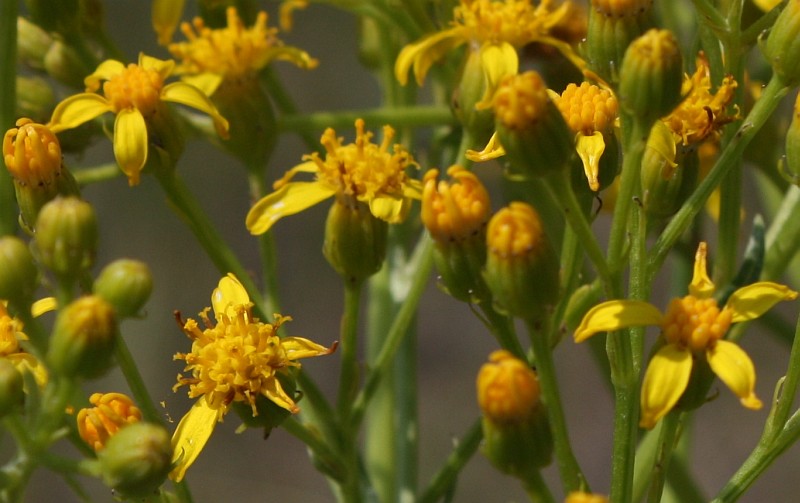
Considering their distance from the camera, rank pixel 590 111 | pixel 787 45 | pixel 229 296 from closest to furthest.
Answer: pixel 787 45 → pixel 590 111 → pixel 229 296

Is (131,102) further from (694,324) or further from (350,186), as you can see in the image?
(694,324)

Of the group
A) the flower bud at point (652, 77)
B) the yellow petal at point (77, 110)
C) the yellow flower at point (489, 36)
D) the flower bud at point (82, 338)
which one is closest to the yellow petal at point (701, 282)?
the flower bud at point (652, 77)

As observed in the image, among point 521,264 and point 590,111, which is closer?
point 521,264

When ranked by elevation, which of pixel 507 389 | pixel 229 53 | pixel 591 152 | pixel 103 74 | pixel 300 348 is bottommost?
pixel 300 348

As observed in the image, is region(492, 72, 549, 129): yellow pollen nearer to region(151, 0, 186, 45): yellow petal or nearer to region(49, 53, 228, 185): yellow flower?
region(49, 53, 228, 185): yellow flower

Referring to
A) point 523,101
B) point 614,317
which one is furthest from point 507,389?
point 523,101

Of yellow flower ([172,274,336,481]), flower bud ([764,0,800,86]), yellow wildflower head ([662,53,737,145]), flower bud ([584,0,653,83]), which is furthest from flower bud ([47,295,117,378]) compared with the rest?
flower bud ([764,0,800,86])

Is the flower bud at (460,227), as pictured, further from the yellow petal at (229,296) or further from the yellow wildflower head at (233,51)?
the yellow wildflower head at (233,51)
